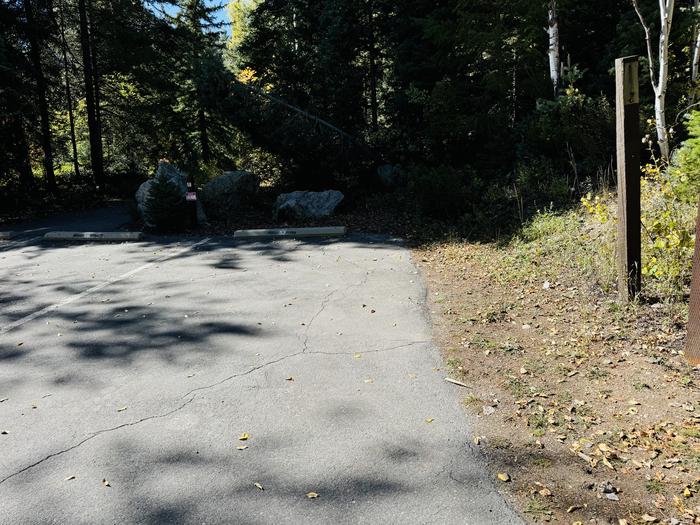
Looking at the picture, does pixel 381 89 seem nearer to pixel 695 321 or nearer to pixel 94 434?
pixel 695 321

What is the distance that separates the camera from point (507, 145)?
13734mm

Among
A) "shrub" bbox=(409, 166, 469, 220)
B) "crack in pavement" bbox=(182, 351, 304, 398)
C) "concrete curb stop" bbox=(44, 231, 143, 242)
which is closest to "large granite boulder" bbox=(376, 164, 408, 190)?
"shrub" bbox=(409, 166, 469, 220)

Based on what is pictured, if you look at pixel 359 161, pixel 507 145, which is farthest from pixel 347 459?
pixel 359 161

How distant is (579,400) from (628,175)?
2.56 metres

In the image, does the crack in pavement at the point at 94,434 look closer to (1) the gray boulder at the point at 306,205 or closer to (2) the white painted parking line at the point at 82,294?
(2) the white painted parking line at the point at 82,294

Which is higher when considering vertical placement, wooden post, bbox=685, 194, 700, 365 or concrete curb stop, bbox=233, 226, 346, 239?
concrete curb stop, bbox=233, 226, 346, 239

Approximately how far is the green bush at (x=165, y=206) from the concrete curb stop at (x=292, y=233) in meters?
1.66

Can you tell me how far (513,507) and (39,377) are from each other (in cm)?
402

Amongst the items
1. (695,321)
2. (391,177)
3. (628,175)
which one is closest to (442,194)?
(391,177)

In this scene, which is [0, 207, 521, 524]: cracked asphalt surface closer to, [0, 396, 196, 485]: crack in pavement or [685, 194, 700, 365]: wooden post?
[0, 396, 196, 485]: crack in pavement

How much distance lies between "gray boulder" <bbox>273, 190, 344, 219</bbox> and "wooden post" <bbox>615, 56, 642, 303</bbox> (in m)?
8.71

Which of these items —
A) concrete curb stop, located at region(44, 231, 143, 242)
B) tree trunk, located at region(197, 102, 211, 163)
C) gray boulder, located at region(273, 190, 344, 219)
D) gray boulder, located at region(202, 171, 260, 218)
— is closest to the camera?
concrete curb stop, located at region(44, 231, 143, 242)

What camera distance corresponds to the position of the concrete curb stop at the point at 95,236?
461 inches

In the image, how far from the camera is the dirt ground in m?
2.77
